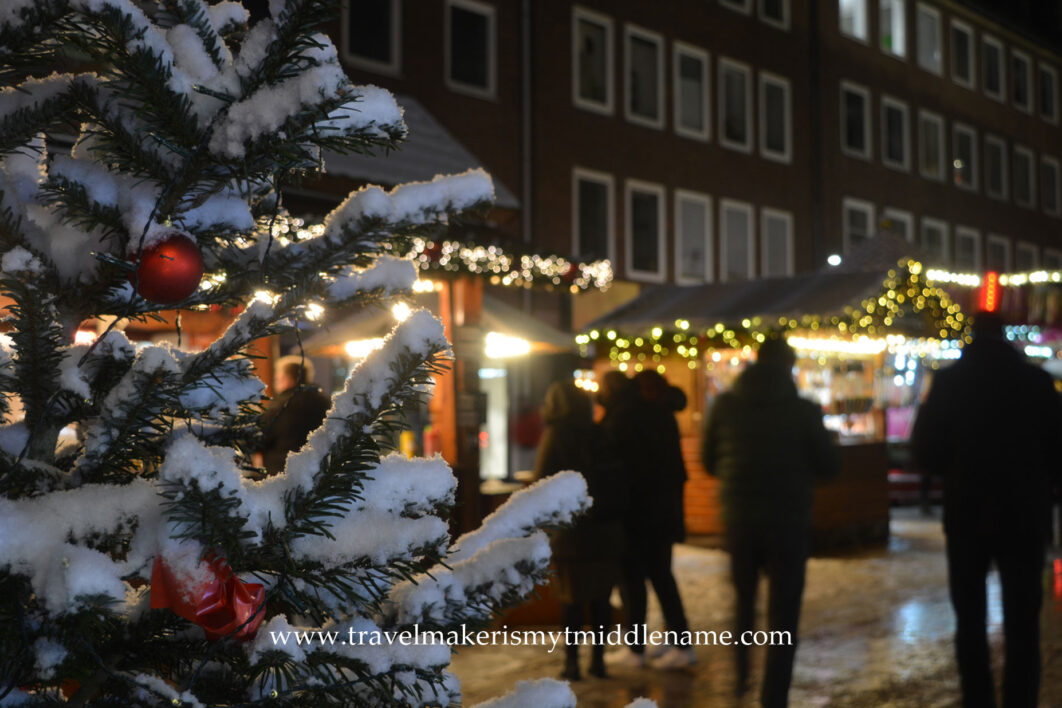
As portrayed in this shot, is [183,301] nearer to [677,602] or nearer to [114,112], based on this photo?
[114,112]

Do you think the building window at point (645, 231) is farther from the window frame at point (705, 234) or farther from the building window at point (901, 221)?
the building window at point (901, 221)

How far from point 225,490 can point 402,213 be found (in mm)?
442

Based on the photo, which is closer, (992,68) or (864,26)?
(864,26)

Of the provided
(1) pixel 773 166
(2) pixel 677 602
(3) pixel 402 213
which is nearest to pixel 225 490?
(3) pixel 402 213

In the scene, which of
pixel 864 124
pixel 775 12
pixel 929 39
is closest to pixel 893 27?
pixel 929 39

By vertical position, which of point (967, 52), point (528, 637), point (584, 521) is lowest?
point (528, 637)

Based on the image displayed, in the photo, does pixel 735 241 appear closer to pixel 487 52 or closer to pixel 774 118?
pixel 774 118

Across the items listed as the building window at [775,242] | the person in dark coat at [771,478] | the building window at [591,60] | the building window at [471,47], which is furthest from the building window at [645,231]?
the person in dark coat at [771,478]

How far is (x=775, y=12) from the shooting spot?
23.2m

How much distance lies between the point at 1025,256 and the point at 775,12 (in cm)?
1272

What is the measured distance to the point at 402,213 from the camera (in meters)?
1.46

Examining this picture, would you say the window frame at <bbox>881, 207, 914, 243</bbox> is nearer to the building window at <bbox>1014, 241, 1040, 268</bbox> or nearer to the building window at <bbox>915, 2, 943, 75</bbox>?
the building window at <bbox>915, 2, 943, 75</bbox>

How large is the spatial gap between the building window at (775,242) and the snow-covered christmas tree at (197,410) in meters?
21.8

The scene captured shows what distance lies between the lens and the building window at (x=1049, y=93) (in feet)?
107
